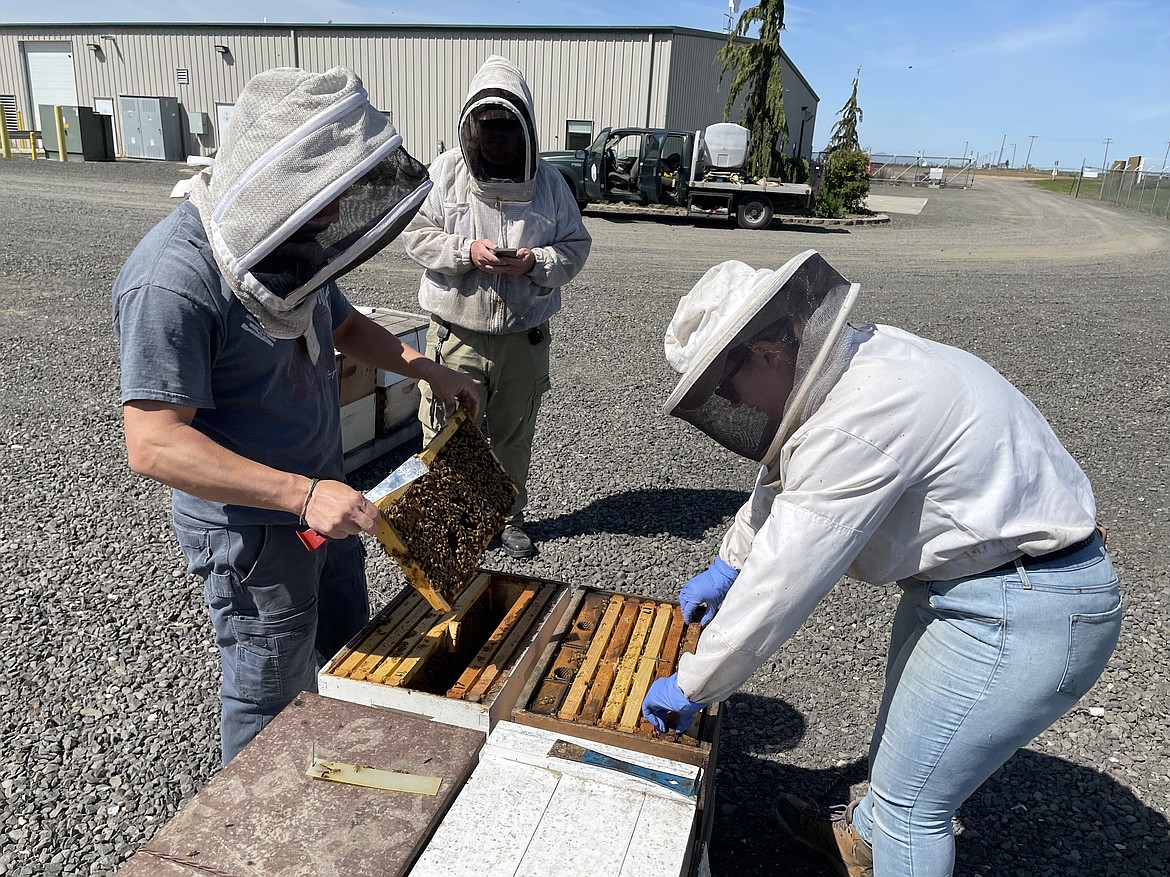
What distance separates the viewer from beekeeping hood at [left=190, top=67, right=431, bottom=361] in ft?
5.72

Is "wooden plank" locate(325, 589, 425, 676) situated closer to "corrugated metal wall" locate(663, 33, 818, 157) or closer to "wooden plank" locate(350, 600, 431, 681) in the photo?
"wooden plank" locate(350, 600, 431, 681)

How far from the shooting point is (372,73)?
2694 cm

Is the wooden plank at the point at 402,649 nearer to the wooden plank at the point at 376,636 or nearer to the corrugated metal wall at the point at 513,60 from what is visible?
the wooden plank at the point at 376,636

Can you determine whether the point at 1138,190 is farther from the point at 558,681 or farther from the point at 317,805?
the point at 317,805

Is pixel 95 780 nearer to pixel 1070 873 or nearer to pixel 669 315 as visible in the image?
pixel 1070 873

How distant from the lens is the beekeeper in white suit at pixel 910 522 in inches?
70.3

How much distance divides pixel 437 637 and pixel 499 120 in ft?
8.40

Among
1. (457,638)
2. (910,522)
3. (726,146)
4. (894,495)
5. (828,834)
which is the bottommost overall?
(828,834)

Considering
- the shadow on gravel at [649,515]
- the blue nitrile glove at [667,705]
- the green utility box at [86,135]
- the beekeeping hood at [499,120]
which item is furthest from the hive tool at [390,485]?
the green utility box at [86,135]

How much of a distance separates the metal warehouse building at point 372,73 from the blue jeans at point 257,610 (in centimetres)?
2479

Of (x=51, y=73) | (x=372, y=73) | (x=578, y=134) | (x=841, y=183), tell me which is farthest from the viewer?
(x=51, y=73)

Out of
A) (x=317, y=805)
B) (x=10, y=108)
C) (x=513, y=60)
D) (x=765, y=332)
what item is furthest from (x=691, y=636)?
(x=10, y=108)

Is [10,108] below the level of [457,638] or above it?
above

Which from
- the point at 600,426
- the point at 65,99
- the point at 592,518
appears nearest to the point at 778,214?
the point at 600,426
